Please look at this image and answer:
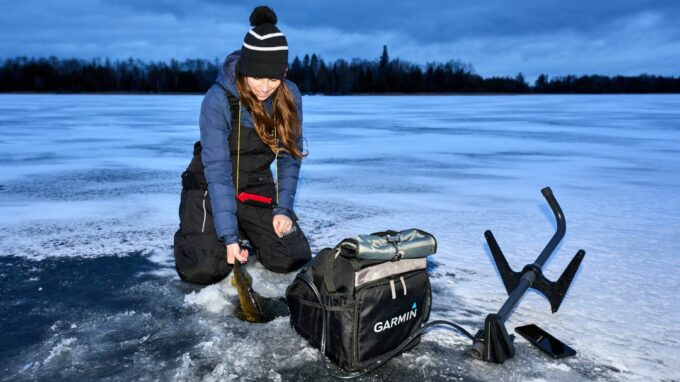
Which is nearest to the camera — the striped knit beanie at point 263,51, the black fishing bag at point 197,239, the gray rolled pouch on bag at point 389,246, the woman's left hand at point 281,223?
the gray rolled pouch on bag at point 389,246

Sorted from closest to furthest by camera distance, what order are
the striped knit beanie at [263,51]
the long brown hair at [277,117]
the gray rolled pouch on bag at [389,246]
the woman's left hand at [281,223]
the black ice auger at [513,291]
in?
the gray rolled pouch on bag at [389,246]
the black ice auger at [513,291]
the striped knit beanie at [263,51]
the long brown hair at [277,117]
the woman's left hand at [281,223]

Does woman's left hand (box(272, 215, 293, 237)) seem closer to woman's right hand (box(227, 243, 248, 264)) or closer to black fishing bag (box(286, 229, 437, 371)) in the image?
woman's right hand (box(227, 243, 248, 264))

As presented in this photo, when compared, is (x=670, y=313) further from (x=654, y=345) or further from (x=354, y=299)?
(x=354, y=299)

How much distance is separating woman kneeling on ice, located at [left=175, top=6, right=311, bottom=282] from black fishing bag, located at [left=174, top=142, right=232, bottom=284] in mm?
28

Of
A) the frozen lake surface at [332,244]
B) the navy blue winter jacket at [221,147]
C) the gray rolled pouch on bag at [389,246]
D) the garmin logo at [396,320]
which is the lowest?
the frozen lake surface at [332,244]

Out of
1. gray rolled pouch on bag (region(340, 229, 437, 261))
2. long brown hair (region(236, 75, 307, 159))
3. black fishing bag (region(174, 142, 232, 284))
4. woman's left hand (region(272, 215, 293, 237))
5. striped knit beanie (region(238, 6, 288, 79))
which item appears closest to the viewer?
gray rolled pouch on bag (region(340, 229, 437, 261))

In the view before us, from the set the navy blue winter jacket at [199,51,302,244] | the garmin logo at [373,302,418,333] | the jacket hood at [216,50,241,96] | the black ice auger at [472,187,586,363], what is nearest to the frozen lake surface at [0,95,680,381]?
the black ice auger at [472,187,586,363]

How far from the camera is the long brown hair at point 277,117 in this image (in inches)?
125

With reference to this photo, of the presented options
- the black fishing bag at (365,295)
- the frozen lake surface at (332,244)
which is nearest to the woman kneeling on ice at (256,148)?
the frozen lake surface at (332,244)

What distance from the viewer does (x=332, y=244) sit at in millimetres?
4047

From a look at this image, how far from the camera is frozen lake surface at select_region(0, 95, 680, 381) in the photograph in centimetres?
245

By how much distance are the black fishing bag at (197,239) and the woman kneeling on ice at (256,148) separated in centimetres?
3

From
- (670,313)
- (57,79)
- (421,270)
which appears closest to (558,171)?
(670,313)

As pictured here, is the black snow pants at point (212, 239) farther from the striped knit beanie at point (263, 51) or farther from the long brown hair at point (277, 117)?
the striped knit beanie at point (263, 51)
